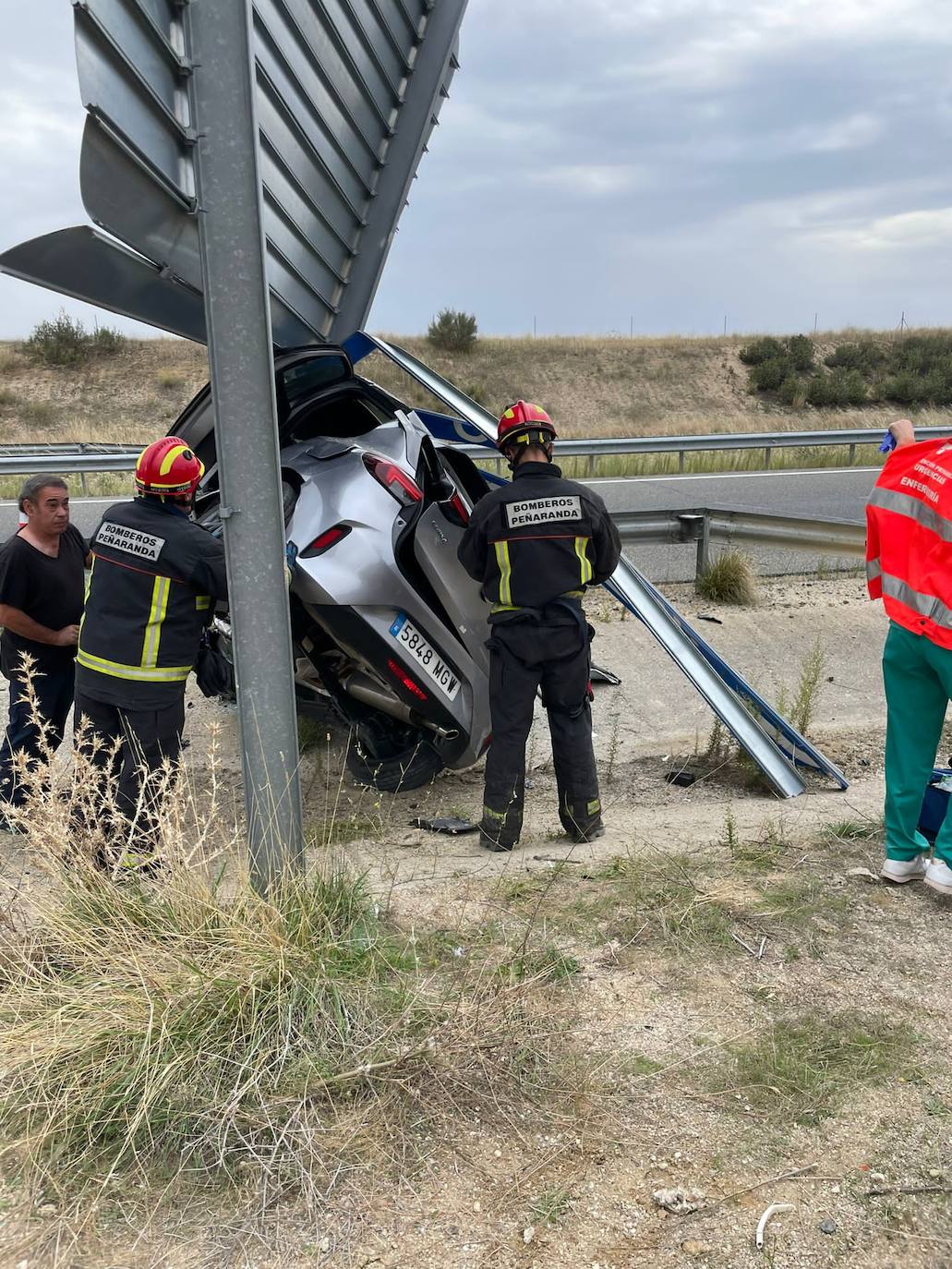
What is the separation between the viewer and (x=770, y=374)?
35.0 m

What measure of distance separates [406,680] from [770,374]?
1301 inches

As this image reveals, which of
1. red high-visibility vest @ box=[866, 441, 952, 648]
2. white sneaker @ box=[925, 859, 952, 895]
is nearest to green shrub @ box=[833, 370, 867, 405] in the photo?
red high-visibility vest @ box=[866, 441, 952, 648]

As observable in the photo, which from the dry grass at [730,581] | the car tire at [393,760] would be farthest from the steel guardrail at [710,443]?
the car tire at [393,760]

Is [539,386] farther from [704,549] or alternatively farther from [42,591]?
[42,591]

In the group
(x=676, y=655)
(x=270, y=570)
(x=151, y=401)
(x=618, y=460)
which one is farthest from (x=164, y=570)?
(x=151, y=401)

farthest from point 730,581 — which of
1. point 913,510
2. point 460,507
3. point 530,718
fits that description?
point 913,510

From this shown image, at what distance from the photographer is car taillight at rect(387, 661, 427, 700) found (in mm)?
4684

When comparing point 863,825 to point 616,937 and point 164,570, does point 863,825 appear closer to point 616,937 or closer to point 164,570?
point 616,937

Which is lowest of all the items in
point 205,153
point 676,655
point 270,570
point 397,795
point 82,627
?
point 397,795

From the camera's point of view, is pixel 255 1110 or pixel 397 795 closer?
pixel 255 1110

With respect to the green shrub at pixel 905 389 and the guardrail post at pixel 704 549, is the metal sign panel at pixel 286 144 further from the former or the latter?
the green shrub at pixel 905 389

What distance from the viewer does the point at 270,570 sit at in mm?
3451

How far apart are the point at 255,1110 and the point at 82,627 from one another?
2412 mm

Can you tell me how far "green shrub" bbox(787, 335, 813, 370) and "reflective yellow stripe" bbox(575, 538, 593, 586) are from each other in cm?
3329
